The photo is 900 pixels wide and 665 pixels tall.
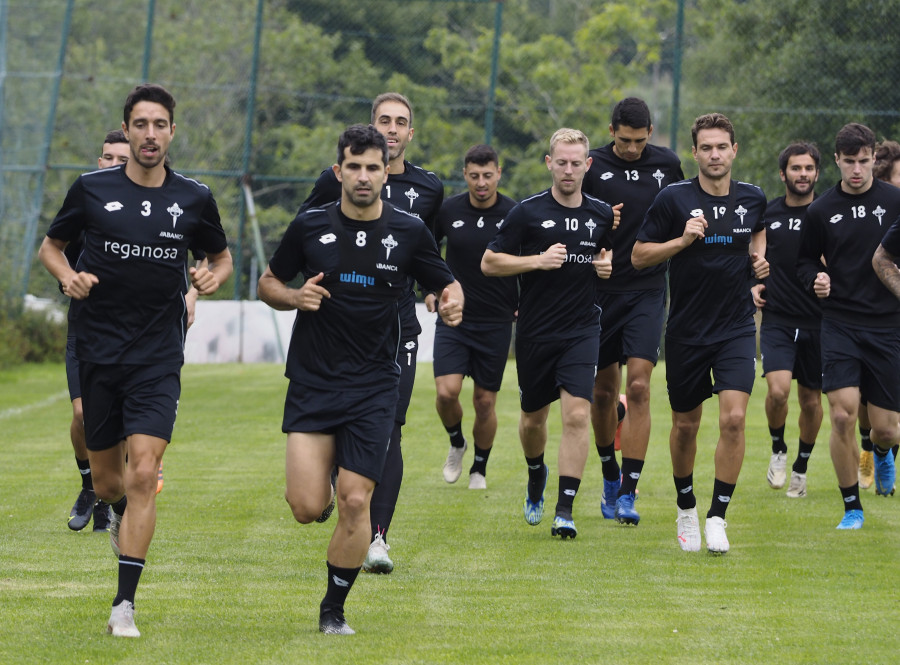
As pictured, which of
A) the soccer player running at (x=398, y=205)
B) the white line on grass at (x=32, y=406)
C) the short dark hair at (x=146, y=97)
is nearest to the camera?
the short dark hair at (x=146, y=97)

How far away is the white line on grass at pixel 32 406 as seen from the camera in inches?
688

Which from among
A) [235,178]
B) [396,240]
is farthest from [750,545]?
[235,178]

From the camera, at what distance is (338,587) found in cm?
621

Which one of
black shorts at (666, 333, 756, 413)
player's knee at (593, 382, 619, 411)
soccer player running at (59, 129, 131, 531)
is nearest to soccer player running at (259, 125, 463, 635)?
black shorts at (666, 333, 756, 413)

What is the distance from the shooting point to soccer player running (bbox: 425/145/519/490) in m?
11.2

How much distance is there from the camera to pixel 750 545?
8836mm

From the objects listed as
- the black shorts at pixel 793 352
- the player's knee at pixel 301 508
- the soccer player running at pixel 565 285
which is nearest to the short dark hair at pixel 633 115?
the soccer player running at pixel 565 285

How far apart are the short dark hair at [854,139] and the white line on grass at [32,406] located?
1118 centimetres

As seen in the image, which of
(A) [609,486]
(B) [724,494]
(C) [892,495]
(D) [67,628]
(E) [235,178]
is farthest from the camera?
(E) [235,178]

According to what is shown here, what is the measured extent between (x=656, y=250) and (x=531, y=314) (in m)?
0.90

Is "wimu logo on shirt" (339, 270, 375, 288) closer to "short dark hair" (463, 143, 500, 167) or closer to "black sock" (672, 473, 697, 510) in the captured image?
"black sock" (672, 473, 697, 510)

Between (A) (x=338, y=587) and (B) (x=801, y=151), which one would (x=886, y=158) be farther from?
(A) (x=338, y=587)

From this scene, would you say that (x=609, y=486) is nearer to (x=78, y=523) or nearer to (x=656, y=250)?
(x=656, y=250)

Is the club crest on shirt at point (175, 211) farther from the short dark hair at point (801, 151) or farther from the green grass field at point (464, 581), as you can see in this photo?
the short dark hair at point (801, 151)
